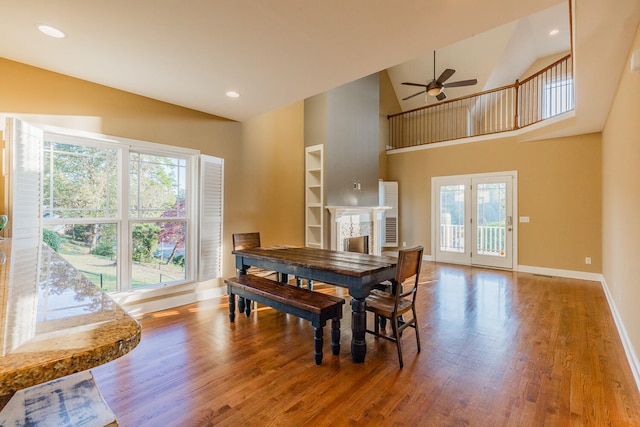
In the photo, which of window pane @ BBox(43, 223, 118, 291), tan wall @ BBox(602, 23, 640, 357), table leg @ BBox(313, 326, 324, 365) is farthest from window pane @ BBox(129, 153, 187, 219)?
tan wall @ BBox(602, 23, 640, 357)

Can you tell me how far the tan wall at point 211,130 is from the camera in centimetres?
283

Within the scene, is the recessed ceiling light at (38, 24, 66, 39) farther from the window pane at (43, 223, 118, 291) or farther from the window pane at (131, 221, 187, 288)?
the window pane at (131, 221, 187, 288)

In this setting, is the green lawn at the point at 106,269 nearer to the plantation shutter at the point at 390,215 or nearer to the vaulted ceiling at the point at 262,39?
the vaulted ceiling at the point at 262,39

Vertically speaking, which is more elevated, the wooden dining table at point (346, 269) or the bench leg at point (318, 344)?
the wooden dining table at point (346, 269)

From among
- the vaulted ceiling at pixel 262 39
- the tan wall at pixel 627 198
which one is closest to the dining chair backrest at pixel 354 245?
the vaulted ceiling at pixel 262 39

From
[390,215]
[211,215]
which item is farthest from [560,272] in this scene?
[211,215]

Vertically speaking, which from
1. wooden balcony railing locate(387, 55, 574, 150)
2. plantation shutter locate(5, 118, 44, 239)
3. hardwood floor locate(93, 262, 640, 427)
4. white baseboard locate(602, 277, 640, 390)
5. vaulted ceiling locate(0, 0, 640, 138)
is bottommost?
hardwood floor locate(93, 262, 640, 427)

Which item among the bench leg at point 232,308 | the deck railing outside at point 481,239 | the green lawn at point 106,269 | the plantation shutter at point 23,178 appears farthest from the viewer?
the deck railing outside at point 481,239

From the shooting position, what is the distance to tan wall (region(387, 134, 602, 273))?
524 centimetres

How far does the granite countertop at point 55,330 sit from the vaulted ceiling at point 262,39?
1.86m

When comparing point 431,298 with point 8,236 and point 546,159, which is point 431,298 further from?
point 8,236

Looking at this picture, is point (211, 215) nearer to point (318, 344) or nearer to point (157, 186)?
point (157, 186)

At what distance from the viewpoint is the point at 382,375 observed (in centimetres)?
228

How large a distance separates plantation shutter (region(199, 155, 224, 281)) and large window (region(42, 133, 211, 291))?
0.11 m
